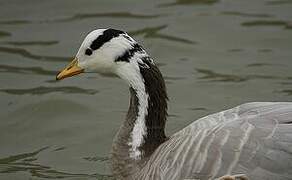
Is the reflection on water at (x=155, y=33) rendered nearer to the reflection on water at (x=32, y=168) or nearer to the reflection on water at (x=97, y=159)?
the reflection on water at (x=97, y=159)

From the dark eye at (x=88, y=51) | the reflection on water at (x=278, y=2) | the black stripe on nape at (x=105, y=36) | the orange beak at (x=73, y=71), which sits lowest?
the reflection on water at (x=278, y=2)

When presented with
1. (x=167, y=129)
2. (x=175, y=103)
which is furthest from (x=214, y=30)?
(x=167, y=129)

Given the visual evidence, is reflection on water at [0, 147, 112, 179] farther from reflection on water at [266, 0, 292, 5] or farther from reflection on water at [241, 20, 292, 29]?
reflection on water at [266, 0, 292, 5]

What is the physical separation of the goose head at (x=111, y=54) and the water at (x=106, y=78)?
1150 mm

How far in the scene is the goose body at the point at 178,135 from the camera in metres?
4.88

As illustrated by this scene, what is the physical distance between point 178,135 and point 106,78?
10.3ft

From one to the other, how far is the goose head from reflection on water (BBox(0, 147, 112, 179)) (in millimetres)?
1065

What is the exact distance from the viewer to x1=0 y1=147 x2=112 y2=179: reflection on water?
21.7 feet

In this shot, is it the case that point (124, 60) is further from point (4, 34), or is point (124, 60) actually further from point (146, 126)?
point (4, 34)

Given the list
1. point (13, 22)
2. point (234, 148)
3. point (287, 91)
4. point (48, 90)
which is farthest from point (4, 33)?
point (234, 148)

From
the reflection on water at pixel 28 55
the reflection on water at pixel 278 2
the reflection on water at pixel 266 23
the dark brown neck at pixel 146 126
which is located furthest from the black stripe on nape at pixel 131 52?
the reflection on water at pixel 278 2

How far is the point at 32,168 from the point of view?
677 centimetres

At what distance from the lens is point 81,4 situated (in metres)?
10.3

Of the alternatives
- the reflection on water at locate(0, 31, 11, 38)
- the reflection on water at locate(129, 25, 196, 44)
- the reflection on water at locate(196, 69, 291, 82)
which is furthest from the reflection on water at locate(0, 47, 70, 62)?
the reflection on water at locate(196, 69, 291, 82)
